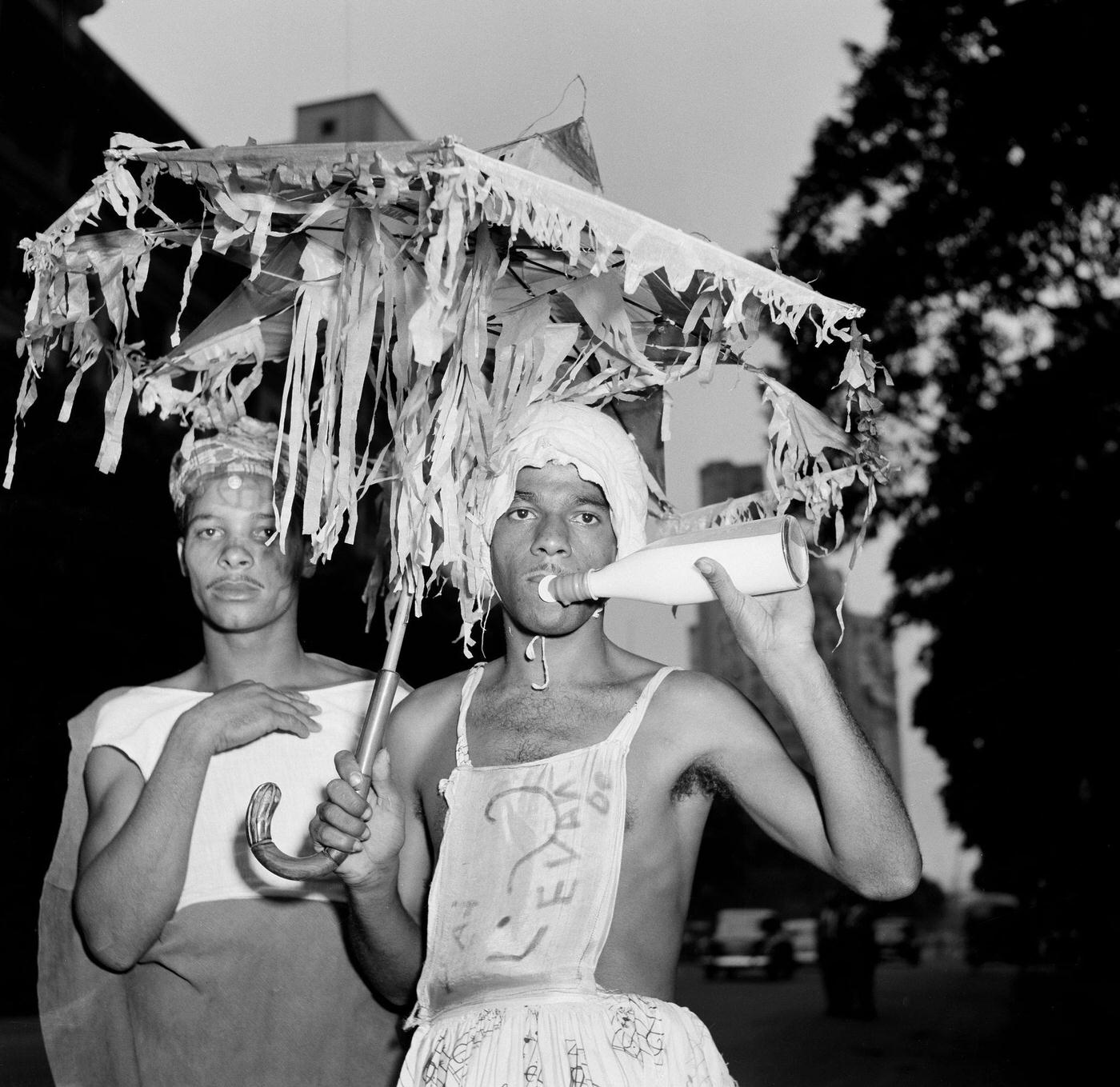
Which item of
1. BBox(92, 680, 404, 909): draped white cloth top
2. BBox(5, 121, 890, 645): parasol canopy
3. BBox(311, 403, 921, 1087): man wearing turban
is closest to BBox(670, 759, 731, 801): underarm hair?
BBox(311, 403, 921, 1087): man wearing turban

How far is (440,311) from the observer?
1655 mm

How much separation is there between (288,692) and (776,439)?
38.8 inches

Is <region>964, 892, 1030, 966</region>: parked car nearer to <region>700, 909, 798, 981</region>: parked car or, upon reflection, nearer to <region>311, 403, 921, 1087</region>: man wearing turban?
<region>700, 909, 798, 981</region>: parked car

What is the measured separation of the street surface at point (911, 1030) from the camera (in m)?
4.20

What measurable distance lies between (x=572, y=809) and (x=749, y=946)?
314 cm

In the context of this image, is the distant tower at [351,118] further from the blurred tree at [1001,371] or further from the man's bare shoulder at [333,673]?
the man's bare shoulder at [333,673]

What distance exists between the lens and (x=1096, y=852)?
5.01m

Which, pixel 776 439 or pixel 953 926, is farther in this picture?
pixel 953 926

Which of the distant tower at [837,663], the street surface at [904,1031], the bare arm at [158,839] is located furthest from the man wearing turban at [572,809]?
the distant tower at [837,663]

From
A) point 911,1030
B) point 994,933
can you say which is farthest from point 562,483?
point 994,933

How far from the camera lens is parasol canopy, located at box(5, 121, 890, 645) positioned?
5.50 ft

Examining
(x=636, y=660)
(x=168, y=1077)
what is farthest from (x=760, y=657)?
(x=168, y=1077)

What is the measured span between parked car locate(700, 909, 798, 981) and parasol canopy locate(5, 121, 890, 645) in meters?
2.79

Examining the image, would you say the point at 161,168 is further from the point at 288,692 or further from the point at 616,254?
the point at 288,692
